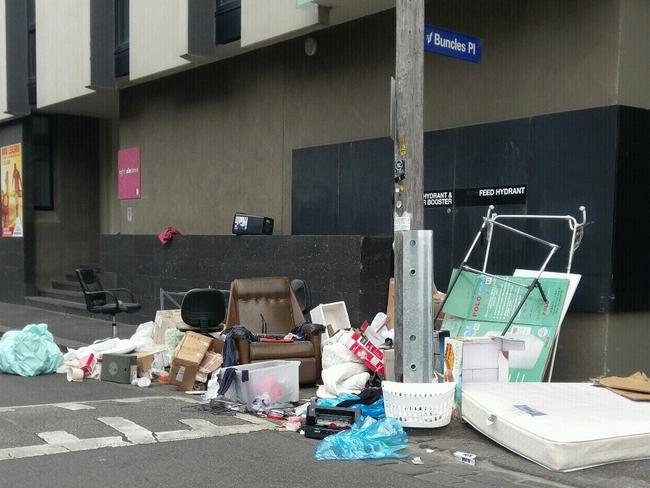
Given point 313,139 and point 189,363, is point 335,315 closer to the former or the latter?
point 189,363

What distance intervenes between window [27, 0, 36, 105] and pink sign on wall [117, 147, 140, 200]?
3.24 metres

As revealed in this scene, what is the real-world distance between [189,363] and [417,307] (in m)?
3.21

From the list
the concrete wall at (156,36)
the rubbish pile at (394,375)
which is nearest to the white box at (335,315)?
the rubbish pile at (394,375)

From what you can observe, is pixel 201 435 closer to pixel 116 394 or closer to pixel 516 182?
pixel 116 394

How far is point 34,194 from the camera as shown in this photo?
60.0 feet

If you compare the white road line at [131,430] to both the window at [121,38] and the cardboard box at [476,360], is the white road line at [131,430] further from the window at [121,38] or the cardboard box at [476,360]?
the window at [121,38]

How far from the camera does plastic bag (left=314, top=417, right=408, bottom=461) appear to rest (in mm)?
5777

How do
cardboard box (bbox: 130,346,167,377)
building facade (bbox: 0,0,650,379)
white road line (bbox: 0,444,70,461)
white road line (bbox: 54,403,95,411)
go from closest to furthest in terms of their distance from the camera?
white road line (bbox: 0,444,70,461) < white road line (bbox: 54,403,95,411) < building facade (bbox: 0,0,650,379) < cardboard box (bbox: 130,346,167,377)

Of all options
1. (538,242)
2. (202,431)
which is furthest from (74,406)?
(538,242)

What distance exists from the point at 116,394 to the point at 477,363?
4030 mm

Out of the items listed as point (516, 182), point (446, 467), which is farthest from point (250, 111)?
point (446, 467)

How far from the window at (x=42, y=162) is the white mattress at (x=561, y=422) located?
14.5 metres

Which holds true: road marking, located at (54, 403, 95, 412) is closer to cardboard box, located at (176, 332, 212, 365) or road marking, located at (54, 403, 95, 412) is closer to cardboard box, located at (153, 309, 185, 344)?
cardboard box, located at (176, 332, 212, 365)

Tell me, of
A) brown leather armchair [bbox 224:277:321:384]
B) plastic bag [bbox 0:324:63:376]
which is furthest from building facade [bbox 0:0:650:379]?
plastic bag [bbox 0:324:63:376]
